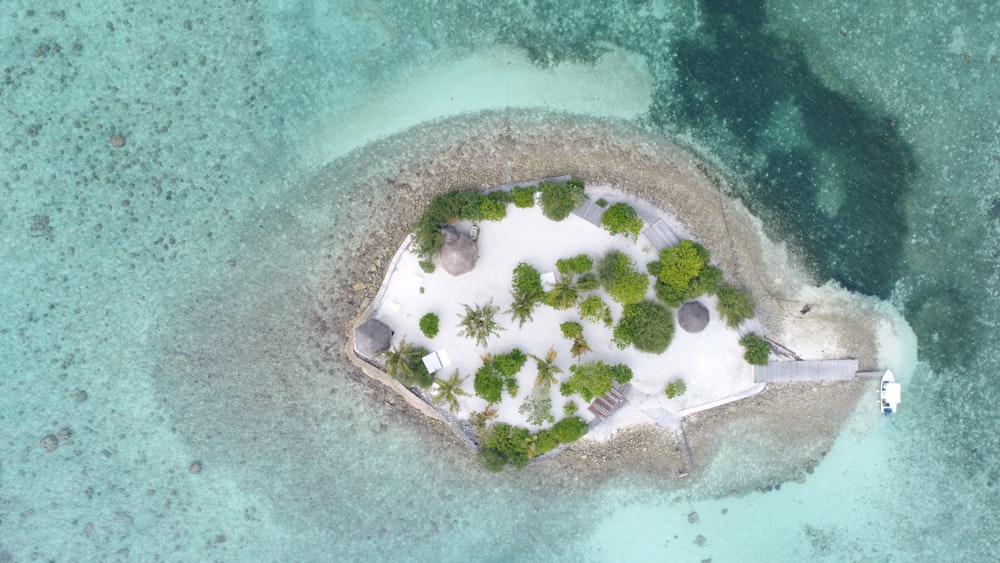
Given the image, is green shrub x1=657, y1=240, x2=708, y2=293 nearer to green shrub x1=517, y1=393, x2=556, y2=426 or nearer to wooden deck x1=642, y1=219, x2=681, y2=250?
wooden deck x1=642, y1=219, x2=681, y2=250

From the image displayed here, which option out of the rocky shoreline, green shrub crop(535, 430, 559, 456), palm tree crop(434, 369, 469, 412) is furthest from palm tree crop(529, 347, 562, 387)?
the rocky shoreline

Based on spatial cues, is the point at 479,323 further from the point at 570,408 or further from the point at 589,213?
the point at 589,213

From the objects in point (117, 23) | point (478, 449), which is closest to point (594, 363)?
point (478, 449)

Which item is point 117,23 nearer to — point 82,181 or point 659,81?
point 82,181

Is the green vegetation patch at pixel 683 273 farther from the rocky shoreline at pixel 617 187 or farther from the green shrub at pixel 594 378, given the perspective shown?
the green shrub at pixel 594 378

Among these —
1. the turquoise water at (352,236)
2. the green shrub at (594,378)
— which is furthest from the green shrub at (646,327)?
the turquoise water at (352,236)

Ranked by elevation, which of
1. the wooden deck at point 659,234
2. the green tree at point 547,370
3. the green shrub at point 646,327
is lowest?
the green tree at point 547,370
